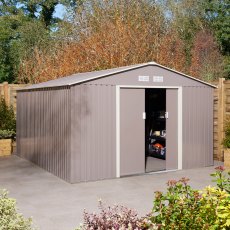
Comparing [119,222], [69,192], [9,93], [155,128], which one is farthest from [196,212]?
[9,93]

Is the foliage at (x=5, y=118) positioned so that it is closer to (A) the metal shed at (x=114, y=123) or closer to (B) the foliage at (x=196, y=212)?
(A) the metal shed at (x=114, y=123)

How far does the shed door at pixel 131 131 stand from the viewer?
29.2 feet

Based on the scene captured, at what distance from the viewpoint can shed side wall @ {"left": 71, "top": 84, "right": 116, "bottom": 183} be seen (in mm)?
8312

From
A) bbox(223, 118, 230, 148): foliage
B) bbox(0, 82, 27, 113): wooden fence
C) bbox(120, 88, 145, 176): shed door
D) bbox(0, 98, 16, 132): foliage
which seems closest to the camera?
bbox(120, 88, 145, 176): shed door

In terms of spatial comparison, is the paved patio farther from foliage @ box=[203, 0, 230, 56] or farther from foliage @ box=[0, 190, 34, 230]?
foliage @ box=[203, 0, 230, 56]

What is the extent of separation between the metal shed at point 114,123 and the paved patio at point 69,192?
34 cm

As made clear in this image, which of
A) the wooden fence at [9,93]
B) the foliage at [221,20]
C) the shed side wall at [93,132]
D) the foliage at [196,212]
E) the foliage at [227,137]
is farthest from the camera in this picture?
the foliage at [221,20]

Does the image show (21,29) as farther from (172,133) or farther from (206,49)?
(172,133)

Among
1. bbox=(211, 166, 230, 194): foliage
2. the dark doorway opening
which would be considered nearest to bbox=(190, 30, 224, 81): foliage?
the dark doorway opening

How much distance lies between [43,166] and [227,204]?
23.0ft

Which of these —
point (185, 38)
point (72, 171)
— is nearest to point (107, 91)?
point (72, 171)

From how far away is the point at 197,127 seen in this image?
10.0 metres

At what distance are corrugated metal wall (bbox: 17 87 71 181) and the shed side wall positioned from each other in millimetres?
189

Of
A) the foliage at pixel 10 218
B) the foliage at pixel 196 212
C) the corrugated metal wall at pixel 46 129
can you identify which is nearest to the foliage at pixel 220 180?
the foliage at pixel 196 212
